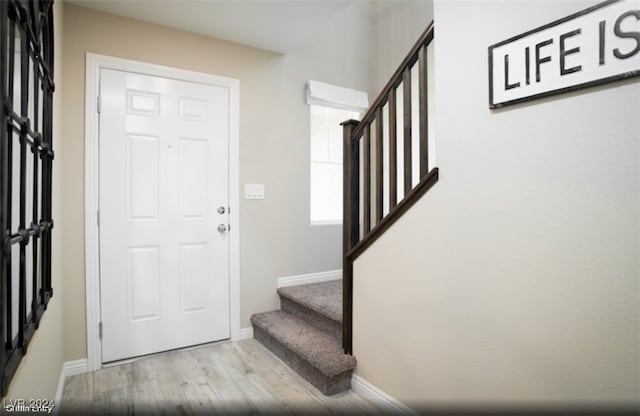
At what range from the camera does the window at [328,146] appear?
3.46 metres

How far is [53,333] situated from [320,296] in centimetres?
173

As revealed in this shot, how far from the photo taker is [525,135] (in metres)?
1.36

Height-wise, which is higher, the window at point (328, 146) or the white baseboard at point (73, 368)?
the window at point (328, 146)

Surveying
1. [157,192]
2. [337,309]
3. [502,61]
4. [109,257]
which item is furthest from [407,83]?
[109,257]

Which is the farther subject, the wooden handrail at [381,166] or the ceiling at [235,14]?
the ceiling at [235,14]

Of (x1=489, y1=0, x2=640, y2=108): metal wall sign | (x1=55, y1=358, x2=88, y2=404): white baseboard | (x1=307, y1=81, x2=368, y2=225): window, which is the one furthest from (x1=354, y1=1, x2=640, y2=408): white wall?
(x1=55, y1=358, x2=88, y2=404): white baseboard

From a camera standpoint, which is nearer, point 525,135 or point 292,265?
point 525,135

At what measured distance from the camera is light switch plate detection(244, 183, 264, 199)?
Answer: 2963 millimetres

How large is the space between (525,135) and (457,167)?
32 cm

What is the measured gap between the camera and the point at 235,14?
244 cm

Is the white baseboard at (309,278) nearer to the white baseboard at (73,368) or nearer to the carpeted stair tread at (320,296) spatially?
the carpeted stair tread at (320,296)

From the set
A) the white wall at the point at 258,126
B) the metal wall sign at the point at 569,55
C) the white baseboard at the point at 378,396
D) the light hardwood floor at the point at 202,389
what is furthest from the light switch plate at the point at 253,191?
the metal wall sign at the point at 569,55

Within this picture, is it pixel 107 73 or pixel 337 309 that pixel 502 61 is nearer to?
pixel 337 309

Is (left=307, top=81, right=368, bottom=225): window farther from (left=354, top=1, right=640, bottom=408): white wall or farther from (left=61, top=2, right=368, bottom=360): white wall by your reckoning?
(left=354, top=1, right=640, bottom=408): white wall
